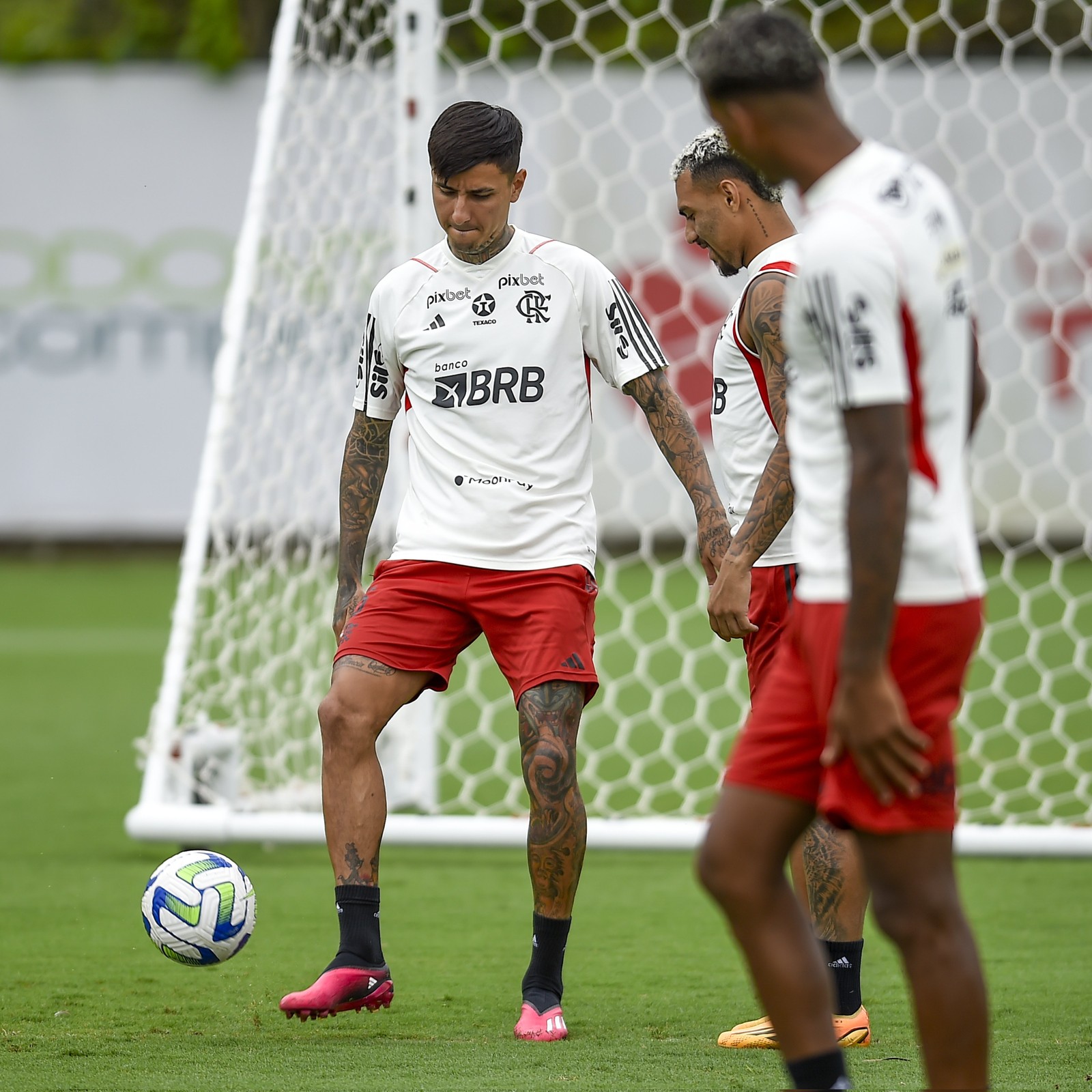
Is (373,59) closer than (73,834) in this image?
No

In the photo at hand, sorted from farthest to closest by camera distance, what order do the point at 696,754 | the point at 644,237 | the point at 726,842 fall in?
the point at 644,237
the point at 696,754
the point at 726,842

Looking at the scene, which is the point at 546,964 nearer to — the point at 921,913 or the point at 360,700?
the point at 360,700

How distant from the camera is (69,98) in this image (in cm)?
1559

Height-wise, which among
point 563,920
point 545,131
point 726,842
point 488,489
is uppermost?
point 545,131

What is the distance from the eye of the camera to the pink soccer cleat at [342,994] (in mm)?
3334

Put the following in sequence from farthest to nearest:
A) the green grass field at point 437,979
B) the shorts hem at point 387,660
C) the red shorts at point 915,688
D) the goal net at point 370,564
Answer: the goal net at point 370,564 → the shorts hem at point 387,660 → the green grass field at point 437,979 → the red shorts at point 915,688

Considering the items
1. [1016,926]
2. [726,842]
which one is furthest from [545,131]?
[726,842]

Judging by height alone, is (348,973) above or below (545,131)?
Result: below

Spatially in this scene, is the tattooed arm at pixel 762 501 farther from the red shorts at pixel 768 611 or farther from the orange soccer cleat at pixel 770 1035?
the orange soccer cleat at pixel 770 1035

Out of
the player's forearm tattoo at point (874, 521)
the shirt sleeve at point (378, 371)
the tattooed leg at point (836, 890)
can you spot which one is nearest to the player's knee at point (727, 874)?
the player's forearm tattoo at point (874, 521)

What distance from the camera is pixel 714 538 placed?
138 inches

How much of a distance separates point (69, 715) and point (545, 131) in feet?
20.1

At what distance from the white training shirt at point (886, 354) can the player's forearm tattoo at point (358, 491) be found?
1.69 meters

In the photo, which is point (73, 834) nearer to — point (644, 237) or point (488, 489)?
point (488, 489)
